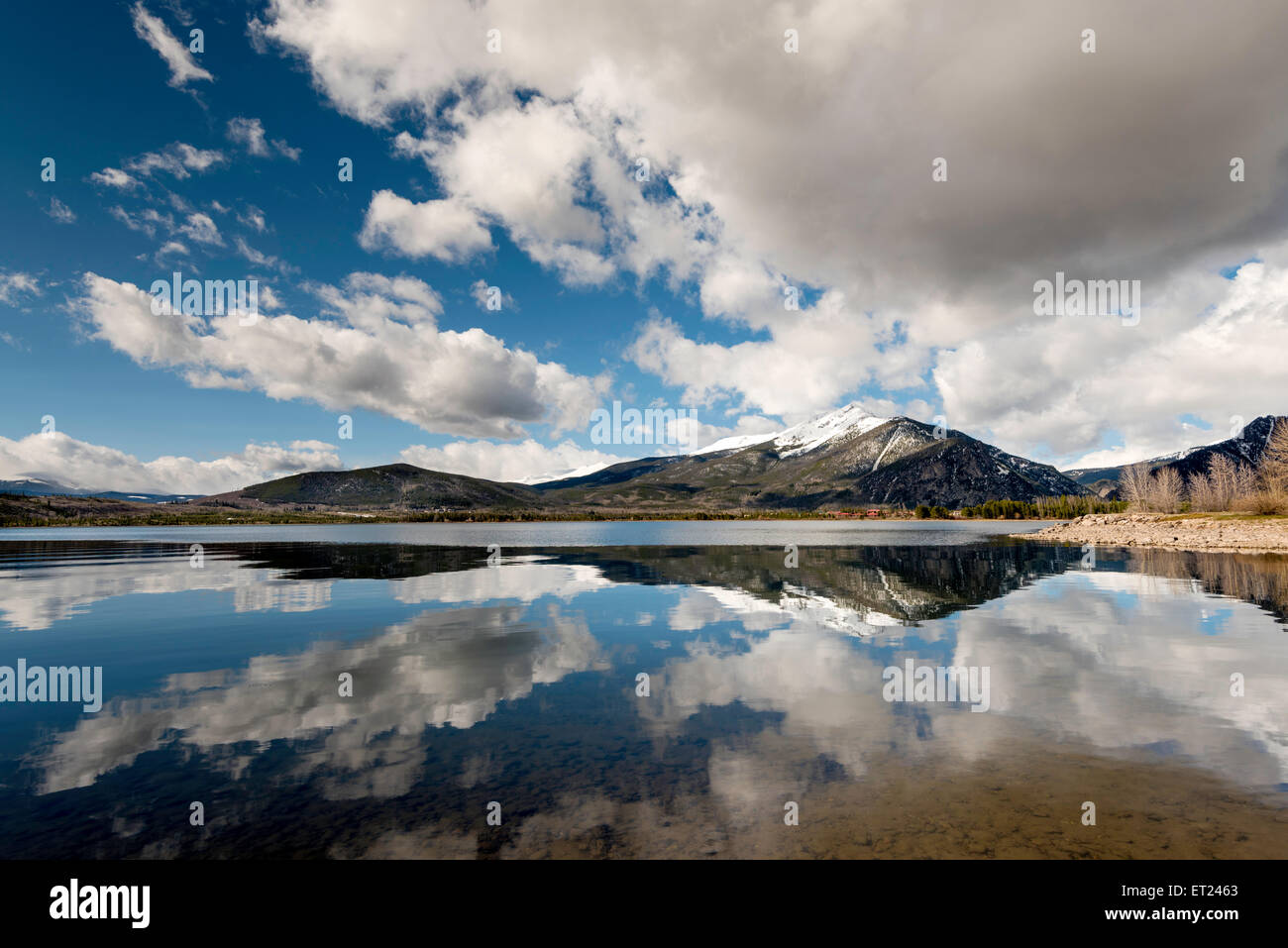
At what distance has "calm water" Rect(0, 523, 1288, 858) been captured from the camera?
11453 mm

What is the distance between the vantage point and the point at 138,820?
1217cm

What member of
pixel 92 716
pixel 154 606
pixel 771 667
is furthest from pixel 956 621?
pixel 154 606

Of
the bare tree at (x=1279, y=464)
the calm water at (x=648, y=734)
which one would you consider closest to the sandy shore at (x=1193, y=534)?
the bare tree at (x=1279, y=464)

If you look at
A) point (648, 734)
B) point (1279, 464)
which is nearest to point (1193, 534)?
point (1279, 464)

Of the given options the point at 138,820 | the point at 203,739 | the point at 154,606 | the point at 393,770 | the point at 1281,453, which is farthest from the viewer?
the point at 1281,453

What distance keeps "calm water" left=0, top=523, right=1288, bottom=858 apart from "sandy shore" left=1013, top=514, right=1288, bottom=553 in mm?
70175

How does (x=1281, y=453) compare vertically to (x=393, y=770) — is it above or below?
above

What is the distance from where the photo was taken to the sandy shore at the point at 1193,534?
8875 cm

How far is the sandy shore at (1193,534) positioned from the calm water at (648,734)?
2763 inches

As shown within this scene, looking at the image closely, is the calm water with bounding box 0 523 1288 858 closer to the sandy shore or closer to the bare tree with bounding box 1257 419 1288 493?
the sandy shore

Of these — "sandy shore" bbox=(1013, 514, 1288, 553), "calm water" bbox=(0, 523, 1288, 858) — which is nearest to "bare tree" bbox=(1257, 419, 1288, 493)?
"sandy shore" bbox=(1013, 514, 1288, 553)

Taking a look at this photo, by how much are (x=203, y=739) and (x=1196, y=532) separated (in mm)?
143003
